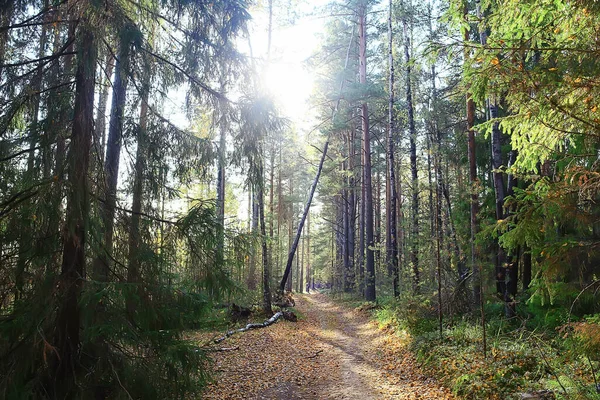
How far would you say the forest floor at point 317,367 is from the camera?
6422 mm

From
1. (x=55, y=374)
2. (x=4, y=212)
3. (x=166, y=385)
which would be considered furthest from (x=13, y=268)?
(x=166, y=385)

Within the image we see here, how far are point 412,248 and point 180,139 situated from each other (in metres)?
9.07

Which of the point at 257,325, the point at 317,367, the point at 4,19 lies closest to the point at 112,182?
the point at 4,19

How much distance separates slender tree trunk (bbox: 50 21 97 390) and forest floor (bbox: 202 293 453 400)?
9.86 feet

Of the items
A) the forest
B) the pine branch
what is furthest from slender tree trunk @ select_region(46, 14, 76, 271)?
the pine branch

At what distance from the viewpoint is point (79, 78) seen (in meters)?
3.97

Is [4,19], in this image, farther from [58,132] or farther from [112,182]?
[112,182]

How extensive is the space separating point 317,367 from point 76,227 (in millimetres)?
6376

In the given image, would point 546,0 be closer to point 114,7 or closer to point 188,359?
point 114,7

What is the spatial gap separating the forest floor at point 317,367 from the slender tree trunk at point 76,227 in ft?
9.86

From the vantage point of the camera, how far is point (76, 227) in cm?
353

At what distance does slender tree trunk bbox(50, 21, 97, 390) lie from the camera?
3494mm

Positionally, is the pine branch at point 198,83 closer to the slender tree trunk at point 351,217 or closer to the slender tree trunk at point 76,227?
the slender tree trunk at point 76,227

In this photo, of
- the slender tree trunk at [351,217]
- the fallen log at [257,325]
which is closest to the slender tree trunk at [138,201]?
the fallen log at [257,325]
